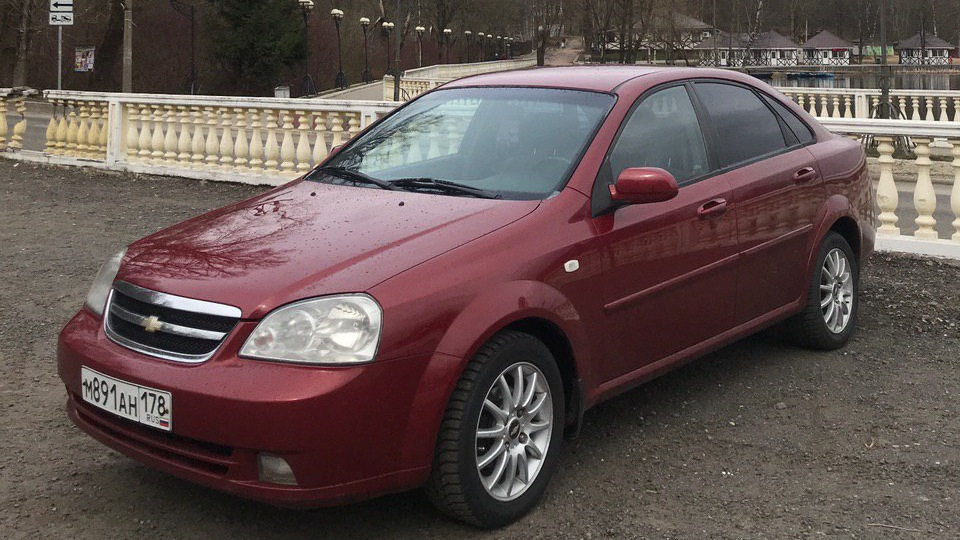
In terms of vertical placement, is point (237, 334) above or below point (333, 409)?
above

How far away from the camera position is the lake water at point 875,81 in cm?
8669

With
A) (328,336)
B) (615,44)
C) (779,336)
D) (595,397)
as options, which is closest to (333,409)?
(328,336)

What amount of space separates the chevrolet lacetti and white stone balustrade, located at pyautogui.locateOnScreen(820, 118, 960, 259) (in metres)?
2.62

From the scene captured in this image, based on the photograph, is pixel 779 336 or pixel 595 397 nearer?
pixel 595 397

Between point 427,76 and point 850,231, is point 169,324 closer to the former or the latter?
point 850,231

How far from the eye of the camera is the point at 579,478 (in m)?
4.02

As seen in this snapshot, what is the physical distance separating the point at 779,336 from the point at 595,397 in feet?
7.27

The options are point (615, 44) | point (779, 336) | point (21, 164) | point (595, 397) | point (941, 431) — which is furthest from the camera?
point (615, 44)

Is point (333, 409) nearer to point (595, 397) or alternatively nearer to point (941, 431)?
point (595, 397)

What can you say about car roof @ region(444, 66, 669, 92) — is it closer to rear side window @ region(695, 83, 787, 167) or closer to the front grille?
rear side window @ region(695, 83, 787, 167)

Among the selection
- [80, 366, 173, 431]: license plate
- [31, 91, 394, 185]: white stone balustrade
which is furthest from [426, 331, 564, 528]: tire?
[31, 91, 394, 185]: white stone balustrade

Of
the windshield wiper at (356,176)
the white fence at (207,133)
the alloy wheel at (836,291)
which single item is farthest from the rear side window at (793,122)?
the white fence at (207,133)

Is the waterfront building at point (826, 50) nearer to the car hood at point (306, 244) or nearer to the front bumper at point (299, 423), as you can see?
the car hood at point (306, 244)

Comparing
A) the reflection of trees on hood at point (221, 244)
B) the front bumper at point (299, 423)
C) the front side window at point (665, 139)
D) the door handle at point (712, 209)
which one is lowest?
the front bumper at point (299, 423)
